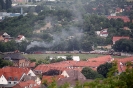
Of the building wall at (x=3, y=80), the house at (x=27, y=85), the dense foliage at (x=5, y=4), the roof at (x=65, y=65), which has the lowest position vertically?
the dense foliage at (x=5, y=4)

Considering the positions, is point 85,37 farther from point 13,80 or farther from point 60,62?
point 13,80

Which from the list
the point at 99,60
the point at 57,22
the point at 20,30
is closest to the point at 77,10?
the point at 57,22

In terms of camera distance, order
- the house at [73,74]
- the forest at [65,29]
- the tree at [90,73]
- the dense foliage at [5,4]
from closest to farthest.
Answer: the house at [73,74] < the tree at [90,73] < the forest at [65,29] < the dense foliage at [5,4]

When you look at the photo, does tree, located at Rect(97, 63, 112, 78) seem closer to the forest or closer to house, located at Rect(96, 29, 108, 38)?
the forest

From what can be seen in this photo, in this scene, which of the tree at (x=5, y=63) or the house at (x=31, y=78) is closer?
the house at (x=31, y=78)

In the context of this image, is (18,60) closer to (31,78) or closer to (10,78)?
(10,78)

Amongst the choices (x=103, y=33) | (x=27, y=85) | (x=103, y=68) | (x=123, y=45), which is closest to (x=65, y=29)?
(x=103, y=33)

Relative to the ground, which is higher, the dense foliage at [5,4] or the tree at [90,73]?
the tree at [90,73]

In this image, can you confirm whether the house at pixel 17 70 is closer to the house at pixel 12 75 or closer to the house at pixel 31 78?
the house at pixel 12 75

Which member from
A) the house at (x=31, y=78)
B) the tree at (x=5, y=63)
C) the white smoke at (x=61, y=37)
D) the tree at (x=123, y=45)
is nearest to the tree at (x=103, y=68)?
the house at (x=31, y=78)

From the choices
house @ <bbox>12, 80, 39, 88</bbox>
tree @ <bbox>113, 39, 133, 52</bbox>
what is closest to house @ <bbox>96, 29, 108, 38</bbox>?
tree @ <bbox>113, 39, 133, 52</bbox>

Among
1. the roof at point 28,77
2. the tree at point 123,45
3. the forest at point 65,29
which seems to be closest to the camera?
the roof at point 28,77
